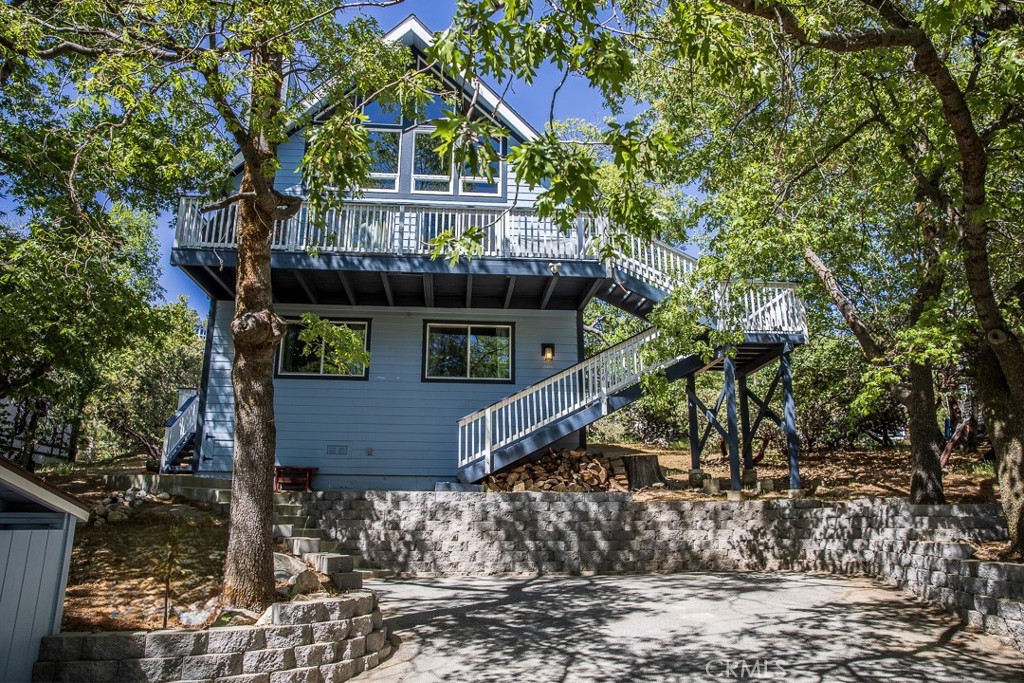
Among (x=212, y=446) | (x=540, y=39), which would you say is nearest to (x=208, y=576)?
(x=540, y=39)

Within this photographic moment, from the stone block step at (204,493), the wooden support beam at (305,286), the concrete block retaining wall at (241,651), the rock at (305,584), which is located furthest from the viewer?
the wooden support beam at (305,286)

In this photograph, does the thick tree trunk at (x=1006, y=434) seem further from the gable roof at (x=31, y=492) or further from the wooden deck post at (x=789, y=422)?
the gable roof at (x=31, y=492)

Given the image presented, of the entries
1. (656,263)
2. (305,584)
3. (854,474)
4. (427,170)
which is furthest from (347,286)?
(854,474)

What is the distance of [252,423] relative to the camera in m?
6.08

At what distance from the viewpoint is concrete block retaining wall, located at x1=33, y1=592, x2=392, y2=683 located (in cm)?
468

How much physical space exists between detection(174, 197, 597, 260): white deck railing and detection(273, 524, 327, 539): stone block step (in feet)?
15.6

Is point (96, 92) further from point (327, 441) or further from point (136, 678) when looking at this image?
point (327, 441)

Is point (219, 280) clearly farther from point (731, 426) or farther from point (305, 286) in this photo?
point (731, 426)

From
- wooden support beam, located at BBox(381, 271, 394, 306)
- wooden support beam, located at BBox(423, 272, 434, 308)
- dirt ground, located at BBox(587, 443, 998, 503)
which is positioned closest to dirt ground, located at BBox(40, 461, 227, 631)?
wooden support beam, located at BBox(381, 271, 394, 306)

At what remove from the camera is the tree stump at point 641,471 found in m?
12.2

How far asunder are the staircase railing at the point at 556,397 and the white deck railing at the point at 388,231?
1865mm

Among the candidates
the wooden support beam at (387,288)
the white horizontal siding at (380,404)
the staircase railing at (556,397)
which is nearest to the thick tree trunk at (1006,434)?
the staircase railing at (556,397)

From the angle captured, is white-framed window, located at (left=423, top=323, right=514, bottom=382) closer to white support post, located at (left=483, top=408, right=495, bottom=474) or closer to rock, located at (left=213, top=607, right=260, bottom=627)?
white support post, located at (left=483, top=408, right=495, bottom=474)

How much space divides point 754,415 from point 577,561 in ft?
38.3
